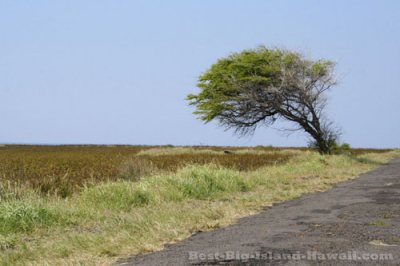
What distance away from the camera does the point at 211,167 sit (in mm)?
17047

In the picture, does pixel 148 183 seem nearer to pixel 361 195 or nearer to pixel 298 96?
pixel 361 195

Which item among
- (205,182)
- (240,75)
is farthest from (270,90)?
(205,182)

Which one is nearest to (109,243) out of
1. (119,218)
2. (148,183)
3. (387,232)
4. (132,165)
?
(119,218)

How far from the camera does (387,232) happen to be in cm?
764

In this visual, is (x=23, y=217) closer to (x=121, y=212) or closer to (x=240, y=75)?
(x=121, y=212)

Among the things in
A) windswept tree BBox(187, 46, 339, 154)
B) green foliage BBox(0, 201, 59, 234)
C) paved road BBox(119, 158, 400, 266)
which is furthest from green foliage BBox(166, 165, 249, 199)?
windswept tree BBox(187, 46, 339, 154)

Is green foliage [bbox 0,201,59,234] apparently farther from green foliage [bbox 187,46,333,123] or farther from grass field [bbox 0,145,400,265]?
green foliage [bbox 187,46,333,123]

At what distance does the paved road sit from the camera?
227 inches

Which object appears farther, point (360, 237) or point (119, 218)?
point (119, 218)

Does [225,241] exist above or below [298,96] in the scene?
below

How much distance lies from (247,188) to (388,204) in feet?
16.4

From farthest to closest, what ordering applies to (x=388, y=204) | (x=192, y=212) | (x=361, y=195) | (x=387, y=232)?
(x=361, y=195), (x=388, y=204), (x=192, y=212), (x=387, y=232)

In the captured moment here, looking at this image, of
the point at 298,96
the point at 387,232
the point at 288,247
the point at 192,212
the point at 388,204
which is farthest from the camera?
the point at 298,96

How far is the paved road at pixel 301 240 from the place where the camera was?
578cm
